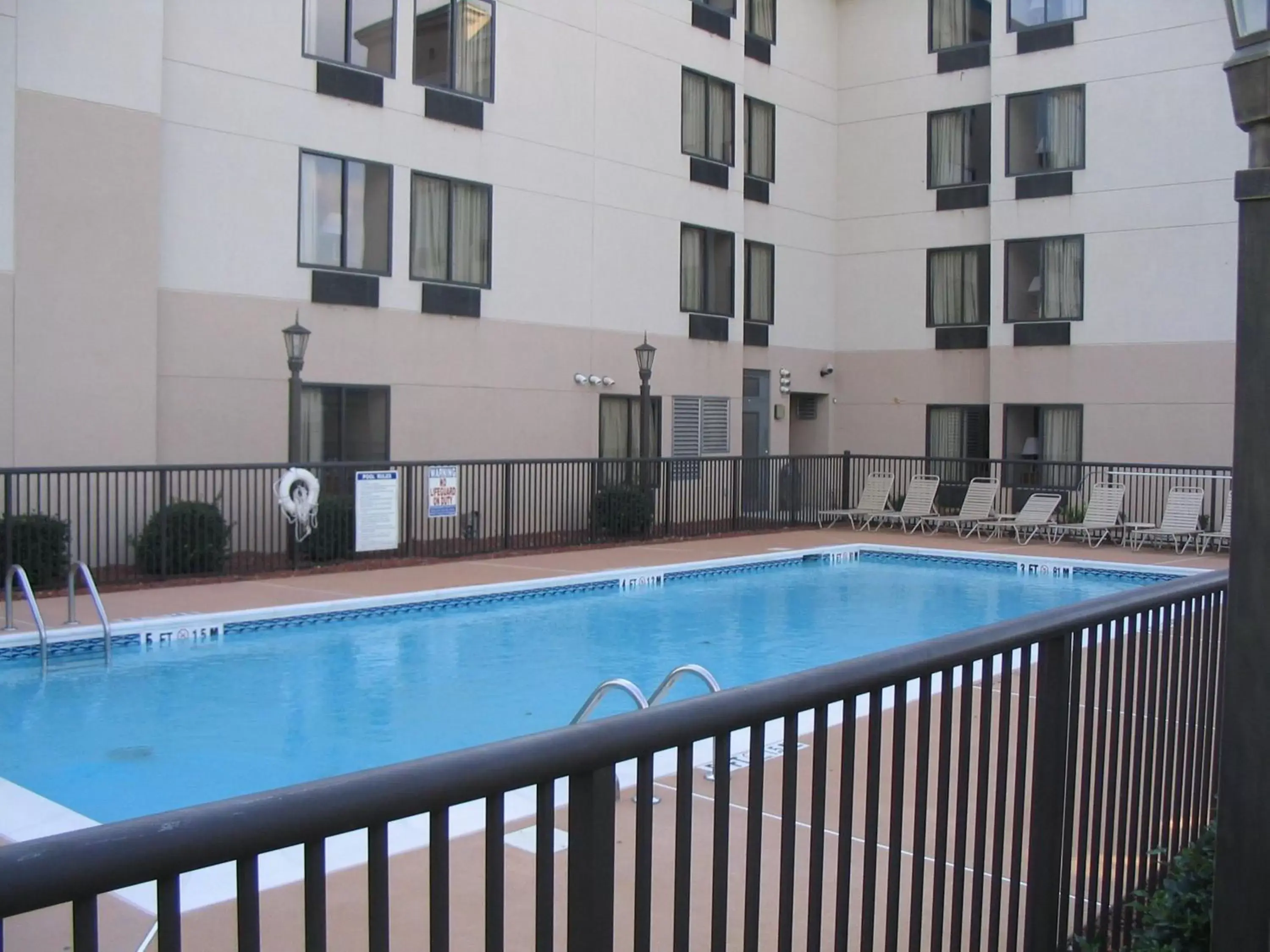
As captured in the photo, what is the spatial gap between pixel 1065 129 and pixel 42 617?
19.8 metres

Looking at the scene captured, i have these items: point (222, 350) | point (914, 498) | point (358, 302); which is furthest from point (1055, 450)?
point (222, 350)

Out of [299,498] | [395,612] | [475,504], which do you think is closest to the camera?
[395,612]

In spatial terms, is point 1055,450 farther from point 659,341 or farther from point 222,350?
point 222,350

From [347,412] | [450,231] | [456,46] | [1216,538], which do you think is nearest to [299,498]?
[347,412]

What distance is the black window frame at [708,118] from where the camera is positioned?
22.8 metres

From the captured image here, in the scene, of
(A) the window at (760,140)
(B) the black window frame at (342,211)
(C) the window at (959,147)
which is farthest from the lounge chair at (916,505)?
(B) the black window frame at (342,211)

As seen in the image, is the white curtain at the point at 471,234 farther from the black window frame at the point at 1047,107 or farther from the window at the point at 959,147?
the black window frame at the point at 1047,107

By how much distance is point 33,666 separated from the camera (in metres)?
10.3

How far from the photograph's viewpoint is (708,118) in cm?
2347

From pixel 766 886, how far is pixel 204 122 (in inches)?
556

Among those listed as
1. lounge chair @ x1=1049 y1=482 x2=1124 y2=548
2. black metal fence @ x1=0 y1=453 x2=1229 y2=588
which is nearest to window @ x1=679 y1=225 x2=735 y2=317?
black metal fence @ x1=0 y1=453 x2=1229 y2=588

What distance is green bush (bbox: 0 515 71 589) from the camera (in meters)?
12.8

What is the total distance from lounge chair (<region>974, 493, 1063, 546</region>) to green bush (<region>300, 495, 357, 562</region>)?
424 inches

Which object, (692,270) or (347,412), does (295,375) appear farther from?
(692,270)
